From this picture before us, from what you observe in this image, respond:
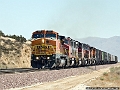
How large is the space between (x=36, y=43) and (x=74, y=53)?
1188 centimetres

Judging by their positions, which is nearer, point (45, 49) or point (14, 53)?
point (45, 49)

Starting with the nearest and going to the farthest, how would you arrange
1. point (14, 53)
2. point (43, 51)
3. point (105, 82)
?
point (105, 82), point (43, 51), point (14, 53)

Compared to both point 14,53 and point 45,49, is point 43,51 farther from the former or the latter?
point 14,53

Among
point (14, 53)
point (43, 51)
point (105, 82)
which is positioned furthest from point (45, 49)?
point (14, 53)

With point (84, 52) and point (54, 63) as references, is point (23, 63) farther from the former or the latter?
point (54, 63)

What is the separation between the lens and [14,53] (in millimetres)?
51500

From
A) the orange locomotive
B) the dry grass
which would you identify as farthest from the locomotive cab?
the dry grass

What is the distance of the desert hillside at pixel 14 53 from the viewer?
48178mm

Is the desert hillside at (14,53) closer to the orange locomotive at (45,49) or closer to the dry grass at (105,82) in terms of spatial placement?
the orange locomotive at (45,49)

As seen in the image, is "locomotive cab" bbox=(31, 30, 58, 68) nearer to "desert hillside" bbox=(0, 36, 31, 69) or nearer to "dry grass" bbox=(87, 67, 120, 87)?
"dry grass" bbox=(87, 67, 120, 87)

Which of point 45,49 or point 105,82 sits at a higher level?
point 45,49

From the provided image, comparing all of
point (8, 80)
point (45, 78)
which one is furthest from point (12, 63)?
point (8, 80)

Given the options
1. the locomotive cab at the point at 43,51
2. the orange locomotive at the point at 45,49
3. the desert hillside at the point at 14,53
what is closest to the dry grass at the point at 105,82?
the orange locomotive at the point at 45,49

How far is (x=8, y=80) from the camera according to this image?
1873 cm
